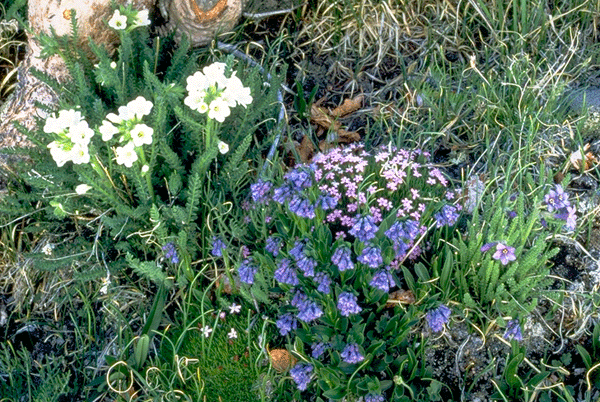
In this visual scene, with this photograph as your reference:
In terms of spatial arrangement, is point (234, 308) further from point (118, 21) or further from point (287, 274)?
point (118, 21)

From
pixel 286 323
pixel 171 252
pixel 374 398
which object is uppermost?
pixel 171 252

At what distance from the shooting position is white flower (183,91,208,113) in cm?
263

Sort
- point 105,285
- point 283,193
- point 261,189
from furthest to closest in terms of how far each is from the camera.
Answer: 1. point 105,285
2. point 261,189
3. point 283,193

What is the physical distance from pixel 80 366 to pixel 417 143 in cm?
180

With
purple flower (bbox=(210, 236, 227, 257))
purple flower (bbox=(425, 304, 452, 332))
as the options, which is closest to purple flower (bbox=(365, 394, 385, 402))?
purple flower (bbox=(425, 304, 452, 332))

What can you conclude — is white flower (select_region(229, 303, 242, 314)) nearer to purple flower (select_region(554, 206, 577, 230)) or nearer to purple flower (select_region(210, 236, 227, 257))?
purple flower (select_region(210, 236, 227, 257))

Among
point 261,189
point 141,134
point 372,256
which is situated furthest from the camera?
point 261,189

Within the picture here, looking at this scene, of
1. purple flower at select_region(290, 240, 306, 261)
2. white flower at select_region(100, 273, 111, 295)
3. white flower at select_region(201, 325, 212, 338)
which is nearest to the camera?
purple flower at select_region(290, 240, 306, 261)

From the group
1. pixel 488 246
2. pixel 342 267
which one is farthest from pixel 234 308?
pixel 488 246

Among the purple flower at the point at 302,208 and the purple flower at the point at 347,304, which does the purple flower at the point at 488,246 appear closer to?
the purple flower at the point at 347,304

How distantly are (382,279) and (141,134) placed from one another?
3.31 ft

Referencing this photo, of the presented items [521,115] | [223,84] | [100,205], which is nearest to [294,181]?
[223,84]

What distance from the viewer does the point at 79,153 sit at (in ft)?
8.51

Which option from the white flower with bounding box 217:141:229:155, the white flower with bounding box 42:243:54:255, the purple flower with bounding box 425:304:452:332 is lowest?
the white flower with bounding box 42:243:54:255
